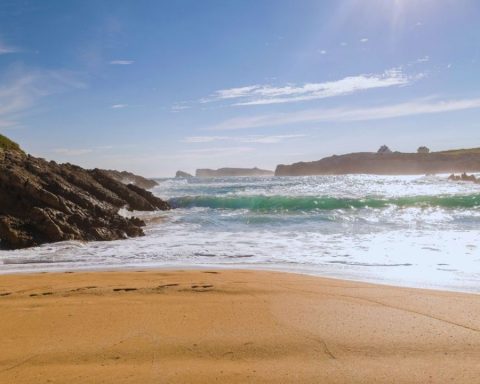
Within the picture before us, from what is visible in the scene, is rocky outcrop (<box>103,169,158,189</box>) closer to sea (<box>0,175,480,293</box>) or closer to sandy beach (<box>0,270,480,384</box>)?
sea (<box>0,175,480,293</box>)

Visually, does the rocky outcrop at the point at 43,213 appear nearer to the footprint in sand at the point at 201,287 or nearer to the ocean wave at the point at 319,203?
the footprint in sand at the point at 201,287

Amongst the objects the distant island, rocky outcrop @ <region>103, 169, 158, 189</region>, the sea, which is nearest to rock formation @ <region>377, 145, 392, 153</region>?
the distant island

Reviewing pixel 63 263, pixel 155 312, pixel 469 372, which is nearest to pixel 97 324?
pixel 155 312

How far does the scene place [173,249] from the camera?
932 cm

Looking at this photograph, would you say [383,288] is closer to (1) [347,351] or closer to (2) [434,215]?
(1) [347,351]

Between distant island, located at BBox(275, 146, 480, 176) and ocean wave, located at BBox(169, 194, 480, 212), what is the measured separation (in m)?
66.6

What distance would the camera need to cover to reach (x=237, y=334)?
3338mm

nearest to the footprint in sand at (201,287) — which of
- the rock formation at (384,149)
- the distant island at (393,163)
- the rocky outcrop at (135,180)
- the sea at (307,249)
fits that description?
the sea at (307,249)

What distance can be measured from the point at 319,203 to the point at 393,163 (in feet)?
268

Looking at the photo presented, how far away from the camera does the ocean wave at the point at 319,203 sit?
20688 millimetres

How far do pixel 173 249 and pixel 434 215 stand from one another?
39.6 feet

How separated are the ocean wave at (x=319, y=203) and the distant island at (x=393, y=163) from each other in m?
66.6

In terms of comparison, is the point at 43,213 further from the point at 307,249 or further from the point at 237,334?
the point at 237,334

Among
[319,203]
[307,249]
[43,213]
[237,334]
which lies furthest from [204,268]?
[319,203]
